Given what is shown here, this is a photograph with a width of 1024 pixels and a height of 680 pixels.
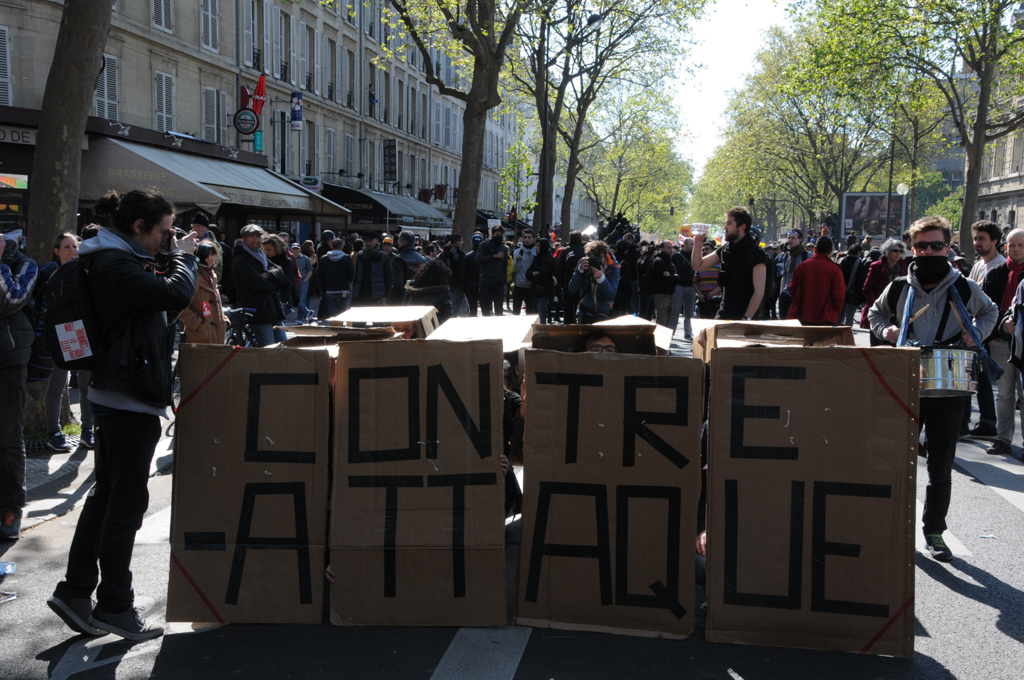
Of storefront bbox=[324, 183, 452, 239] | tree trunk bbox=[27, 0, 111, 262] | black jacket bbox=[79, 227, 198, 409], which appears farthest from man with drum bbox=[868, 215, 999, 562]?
storefront bbox=[324, 183, 452, 239]

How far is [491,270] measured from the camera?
1559cm

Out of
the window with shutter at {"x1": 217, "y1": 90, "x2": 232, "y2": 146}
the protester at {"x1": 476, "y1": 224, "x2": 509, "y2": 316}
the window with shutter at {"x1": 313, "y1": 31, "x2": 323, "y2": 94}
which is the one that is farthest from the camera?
the window with shutter at {"x1": 313, "y1": 31, "x2": 323, "y2": 94}

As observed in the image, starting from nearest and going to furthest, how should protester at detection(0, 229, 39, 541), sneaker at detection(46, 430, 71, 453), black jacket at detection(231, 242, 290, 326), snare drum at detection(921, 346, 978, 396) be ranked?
snare drum at detection(921, 346, 978, 396)
protester at detection(0, 229, 39, 541)
sneaker at detection(46, 430, 71, 453)
black jacket at detection(231, 242, 290, 326)

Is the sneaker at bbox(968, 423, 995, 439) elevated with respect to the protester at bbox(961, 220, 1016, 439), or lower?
lower

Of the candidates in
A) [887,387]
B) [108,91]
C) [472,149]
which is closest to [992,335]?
[887,387]

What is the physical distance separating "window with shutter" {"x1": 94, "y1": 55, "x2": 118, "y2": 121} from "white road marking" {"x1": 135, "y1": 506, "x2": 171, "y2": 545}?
1728 cm

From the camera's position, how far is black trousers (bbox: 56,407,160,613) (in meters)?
3.69

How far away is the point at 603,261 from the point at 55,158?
601 centimetres

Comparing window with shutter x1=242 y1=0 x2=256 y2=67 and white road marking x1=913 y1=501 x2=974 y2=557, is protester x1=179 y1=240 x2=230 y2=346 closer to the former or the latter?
white road marking x1=913 y1=501 x2=974 y2=557

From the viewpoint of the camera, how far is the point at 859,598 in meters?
3.61

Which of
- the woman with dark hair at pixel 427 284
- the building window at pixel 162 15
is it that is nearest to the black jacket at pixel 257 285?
the woman with dark hair at pixel 427 284

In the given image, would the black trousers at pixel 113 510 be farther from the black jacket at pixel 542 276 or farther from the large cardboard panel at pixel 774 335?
the black jacket at pixel 542 276

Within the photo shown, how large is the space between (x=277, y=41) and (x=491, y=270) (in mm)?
18404

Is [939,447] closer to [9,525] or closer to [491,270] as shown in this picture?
[9,525]
